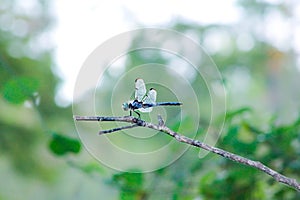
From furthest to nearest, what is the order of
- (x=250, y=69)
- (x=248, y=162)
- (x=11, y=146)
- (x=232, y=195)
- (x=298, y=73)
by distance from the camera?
(x=298, y=73) → (x=250, y=69) → (x=11, y=146) → (x=232, y=195) → (x=248, y=162)

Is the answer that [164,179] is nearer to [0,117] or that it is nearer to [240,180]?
[240,180]

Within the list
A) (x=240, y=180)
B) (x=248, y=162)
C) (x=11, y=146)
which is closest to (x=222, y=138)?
(x=240, y=180)

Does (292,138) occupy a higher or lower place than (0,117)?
lower

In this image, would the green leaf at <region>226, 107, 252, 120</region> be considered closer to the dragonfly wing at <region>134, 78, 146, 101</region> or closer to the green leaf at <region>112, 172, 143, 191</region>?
the green leaf at <region>112, 172, 143, 191</region>

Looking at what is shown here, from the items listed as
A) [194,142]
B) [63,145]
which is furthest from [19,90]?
[194,142]

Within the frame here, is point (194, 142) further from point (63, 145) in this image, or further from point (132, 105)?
point (63, 145)

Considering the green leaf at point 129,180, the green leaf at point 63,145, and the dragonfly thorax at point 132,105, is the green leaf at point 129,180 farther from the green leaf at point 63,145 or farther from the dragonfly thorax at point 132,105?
the dragonfly thorax at point 132,105

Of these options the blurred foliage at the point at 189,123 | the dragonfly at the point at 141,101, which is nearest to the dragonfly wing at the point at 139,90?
the dragonfly at the point at 141,101
